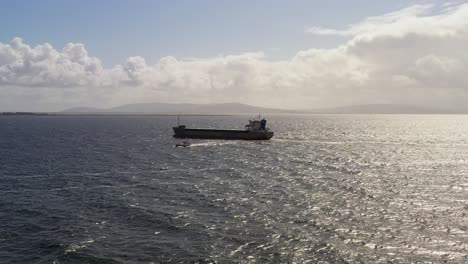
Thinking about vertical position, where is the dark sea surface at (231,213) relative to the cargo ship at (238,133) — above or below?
below

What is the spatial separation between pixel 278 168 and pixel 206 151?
1383 inches

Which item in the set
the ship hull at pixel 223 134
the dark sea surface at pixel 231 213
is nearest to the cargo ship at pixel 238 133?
the ship hull at pixel 223 134

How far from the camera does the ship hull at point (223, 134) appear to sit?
147 metres

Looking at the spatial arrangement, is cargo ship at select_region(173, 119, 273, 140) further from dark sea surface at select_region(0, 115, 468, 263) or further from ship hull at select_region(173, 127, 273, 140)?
dark sea surface at select_region(0, 115, 468, 263)

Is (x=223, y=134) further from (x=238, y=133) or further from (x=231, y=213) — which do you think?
(x=231, y=213)

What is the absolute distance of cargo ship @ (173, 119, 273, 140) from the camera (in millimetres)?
147375

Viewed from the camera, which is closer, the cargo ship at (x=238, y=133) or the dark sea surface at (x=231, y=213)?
the dark sea surface at (x=231, y=213)

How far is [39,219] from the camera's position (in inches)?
1715

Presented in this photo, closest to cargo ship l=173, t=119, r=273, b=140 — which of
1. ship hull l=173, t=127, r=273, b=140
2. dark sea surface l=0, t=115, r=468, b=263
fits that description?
ship hull l=173, t=127, r=273, b=140

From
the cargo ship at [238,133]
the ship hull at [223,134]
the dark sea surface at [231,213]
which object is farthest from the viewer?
the cargo ship at [238,133]

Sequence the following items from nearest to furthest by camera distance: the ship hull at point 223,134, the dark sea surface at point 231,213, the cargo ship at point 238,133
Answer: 1. the dark sea surface at point 231,213
2. the ship hull at point 223,134
3. the cargo ship at point 238,133

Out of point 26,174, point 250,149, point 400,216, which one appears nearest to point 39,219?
point 26,174

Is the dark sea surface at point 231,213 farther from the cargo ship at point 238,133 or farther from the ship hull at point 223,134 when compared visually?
the cargo ship at point 238,133

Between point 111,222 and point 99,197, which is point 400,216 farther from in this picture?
point 99,197
